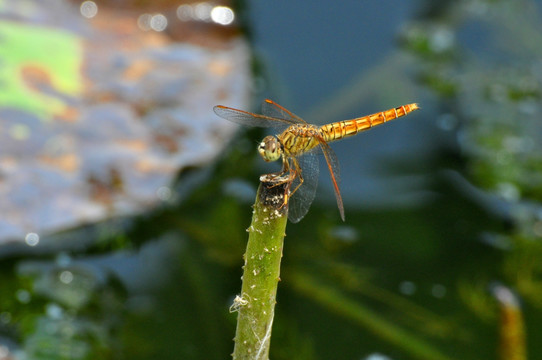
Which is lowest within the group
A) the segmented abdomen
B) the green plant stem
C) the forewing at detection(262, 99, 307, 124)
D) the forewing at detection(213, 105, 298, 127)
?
the green plant stem

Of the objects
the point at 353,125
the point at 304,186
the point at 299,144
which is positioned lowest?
the point at 304,186

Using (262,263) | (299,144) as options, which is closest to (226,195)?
(299,144)

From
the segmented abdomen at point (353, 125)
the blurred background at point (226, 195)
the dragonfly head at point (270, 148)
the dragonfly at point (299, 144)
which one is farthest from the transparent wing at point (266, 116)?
the blurred background at point (226, 195)

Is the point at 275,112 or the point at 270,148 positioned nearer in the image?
the point at 270,148

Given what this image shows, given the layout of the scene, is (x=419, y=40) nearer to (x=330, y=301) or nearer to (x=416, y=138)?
(x=416, y=138)

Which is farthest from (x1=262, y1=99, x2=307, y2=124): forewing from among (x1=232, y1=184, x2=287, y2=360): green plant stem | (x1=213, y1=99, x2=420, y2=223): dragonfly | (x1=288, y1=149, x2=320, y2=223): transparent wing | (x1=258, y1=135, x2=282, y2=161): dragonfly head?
(x1=232, y1=184, x2=287, y2=360): green plant stem

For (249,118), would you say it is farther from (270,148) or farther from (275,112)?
(270,148)

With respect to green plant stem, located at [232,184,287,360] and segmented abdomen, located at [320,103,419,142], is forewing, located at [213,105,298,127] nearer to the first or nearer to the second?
segmented abdomen, located at [320,103,419,142]
